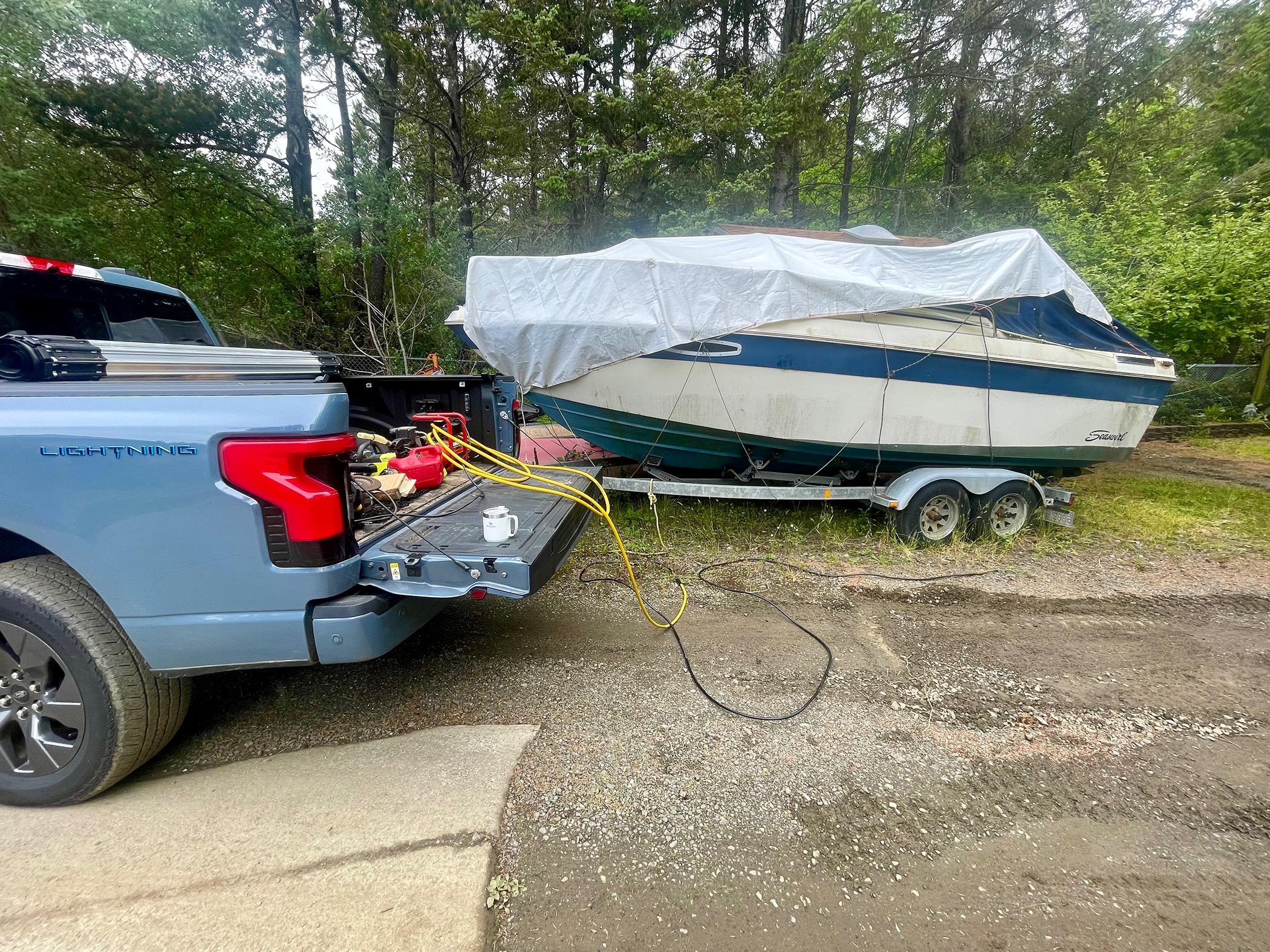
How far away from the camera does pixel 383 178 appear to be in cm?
947

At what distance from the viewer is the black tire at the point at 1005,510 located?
4.86 m

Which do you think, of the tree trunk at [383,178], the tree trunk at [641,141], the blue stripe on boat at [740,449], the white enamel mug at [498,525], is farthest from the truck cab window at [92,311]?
the tree trunk at [641,141]

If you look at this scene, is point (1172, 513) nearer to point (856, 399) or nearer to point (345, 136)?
point (856, 399)

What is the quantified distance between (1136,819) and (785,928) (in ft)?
4.88

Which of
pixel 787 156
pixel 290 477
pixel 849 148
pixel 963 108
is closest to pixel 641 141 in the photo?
pixel 787 156

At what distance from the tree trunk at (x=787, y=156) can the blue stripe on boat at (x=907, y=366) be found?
28.2ft

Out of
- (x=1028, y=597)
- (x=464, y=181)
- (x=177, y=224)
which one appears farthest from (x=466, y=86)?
(x=1028, y=597)

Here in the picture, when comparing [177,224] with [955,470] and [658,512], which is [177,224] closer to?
[658,512]

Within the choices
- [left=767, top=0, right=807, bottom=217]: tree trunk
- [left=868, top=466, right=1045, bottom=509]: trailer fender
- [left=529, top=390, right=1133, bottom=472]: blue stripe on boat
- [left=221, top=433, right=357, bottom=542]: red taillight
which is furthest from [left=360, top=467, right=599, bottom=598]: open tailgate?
[left=767, top=0, right=807, bottom=217]: tree trunk

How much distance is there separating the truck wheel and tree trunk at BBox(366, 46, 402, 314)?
9360 millimetres

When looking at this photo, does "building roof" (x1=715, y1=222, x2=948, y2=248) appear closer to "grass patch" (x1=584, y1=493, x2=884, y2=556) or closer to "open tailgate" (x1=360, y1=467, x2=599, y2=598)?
"grass patch" (x1=584, y1=493, x2=884, y2=556)

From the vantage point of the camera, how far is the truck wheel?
1741 mm

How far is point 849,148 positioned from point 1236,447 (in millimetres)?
9945

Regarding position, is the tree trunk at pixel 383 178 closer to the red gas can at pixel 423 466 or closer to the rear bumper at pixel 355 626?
the red gas can at pixel 423 466
